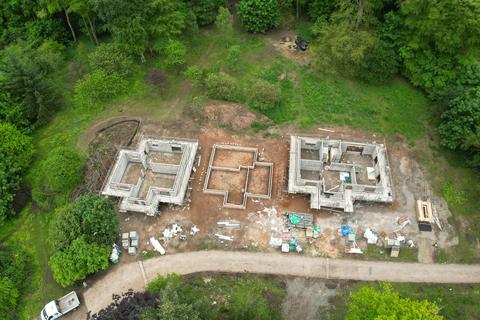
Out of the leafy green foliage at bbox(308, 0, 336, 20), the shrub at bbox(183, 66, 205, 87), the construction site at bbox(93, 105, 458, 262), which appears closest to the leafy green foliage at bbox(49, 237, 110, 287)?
the construction site at bbox(93, 105, 458, 262)

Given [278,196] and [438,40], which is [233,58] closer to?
[278,196]

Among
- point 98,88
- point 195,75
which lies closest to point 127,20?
point 98,88

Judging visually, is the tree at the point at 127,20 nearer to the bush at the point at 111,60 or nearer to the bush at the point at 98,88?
the bush at the point at 111,60

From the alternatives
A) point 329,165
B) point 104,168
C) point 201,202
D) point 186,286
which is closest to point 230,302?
point 186,286

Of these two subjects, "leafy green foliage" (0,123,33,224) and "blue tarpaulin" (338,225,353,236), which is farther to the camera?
"leafy green foliage" (0,123,33,224)

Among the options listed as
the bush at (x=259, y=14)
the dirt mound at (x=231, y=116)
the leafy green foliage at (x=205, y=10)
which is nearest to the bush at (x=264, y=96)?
the dirt mound at (x=231, y=116)

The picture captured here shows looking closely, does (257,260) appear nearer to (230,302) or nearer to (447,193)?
(230,302)

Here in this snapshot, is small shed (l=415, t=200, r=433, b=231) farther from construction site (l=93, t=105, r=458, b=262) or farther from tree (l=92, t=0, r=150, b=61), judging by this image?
tree (l=92, t=0, r=150, b=61)
